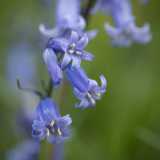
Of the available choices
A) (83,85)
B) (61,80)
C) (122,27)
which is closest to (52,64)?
(61,80)

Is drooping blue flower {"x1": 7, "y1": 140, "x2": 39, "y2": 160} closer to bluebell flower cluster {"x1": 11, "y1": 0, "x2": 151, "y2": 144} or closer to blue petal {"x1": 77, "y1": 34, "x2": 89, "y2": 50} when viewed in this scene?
bluebell flower cluster {"x1": 11, "y1": 0, "x2": 151, "y2": 144}

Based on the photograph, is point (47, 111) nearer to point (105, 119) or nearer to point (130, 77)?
point (105, 119)

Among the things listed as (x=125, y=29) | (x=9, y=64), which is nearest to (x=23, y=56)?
(x=9, y=64)

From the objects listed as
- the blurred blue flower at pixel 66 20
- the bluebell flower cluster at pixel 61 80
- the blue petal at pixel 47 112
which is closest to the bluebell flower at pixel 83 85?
the bluebell flower cluster at pixel 61 80

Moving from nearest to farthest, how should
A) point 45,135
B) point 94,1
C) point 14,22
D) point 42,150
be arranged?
1. point 45,135
2. point 42,150
3. point 94,1
4. point 14,22

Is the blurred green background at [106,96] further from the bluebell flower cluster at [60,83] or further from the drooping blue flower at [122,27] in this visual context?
the bluebell flower cluster at [60,83]
